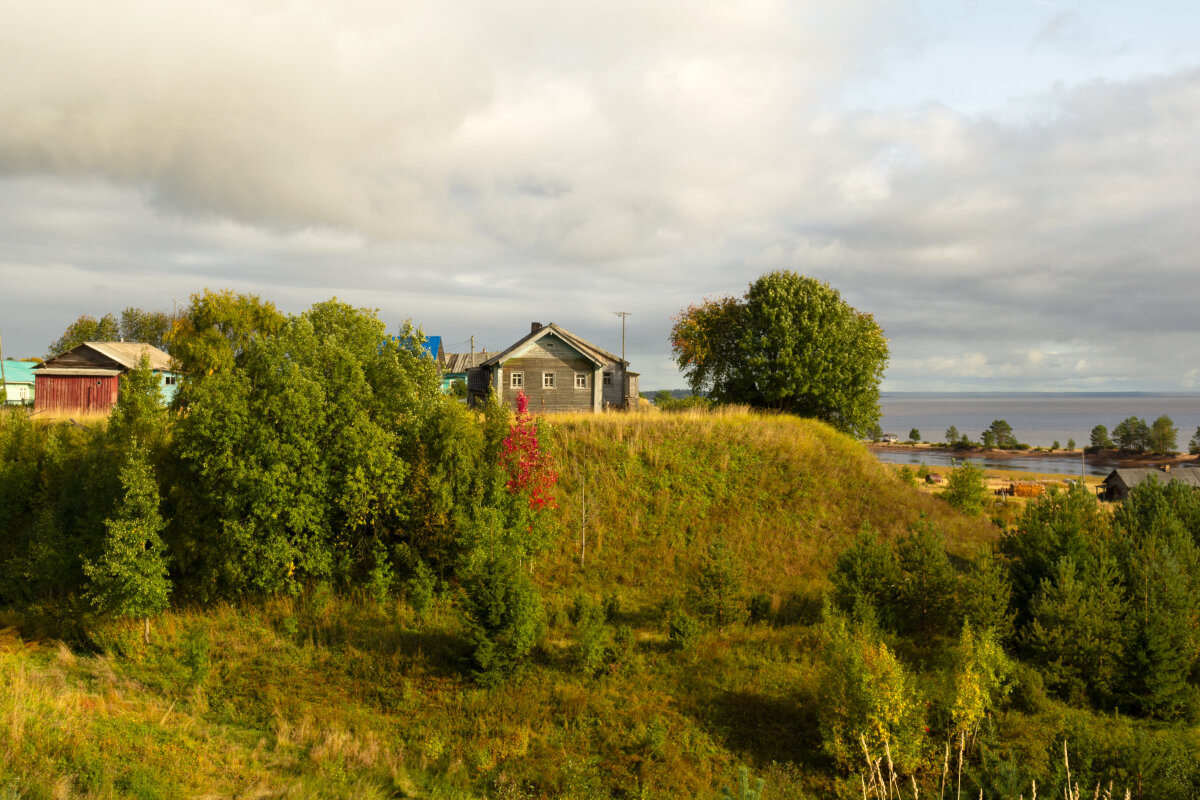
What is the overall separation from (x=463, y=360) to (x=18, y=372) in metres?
39.2

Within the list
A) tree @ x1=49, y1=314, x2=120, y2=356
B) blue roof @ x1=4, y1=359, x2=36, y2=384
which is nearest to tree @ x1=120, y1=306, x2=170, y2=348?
tree @ x1=49, y1=314, x2=120, y2=356

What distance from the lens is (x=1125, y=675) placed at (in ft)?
58.1

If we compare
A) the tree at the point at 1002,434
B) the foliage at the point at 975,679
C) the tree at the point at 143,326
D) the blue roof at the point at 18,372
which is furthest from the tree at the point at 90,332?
the tree at the point at 1002,434

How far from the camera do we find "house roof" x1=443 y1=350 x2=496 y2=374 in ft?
237

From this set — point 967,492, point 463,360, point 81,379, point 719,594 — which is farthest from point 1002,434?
point 81,379

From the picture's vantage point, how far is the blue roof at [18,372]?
53422 mm

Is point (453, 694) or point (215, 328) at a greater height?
point (215, 328)

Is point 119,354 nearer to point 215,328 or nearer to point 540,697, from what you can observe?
point 215,328

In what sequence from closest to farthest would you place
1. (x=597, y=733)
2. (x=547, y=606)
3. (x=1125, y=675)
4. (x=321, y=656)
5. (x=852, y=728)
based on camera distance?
1. (x=852, y=728)
2. (x=597, y=733)
3. (x=1125, y=675)
4. (x=321, y=656)
5. (x=547, y=606)

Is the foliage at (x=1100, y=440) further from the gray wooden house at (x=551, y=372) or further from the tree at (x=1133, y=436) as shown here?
the gray wooden house at (x=551, y=372)

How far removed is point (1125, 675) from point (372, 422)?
931 inches

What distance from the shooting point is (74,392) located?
4403 centimetres

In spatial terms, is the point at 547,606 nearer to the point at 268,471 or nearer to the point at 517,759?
the point at 517,759

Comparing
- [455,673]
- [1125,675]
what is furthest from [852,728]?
[455,673]
